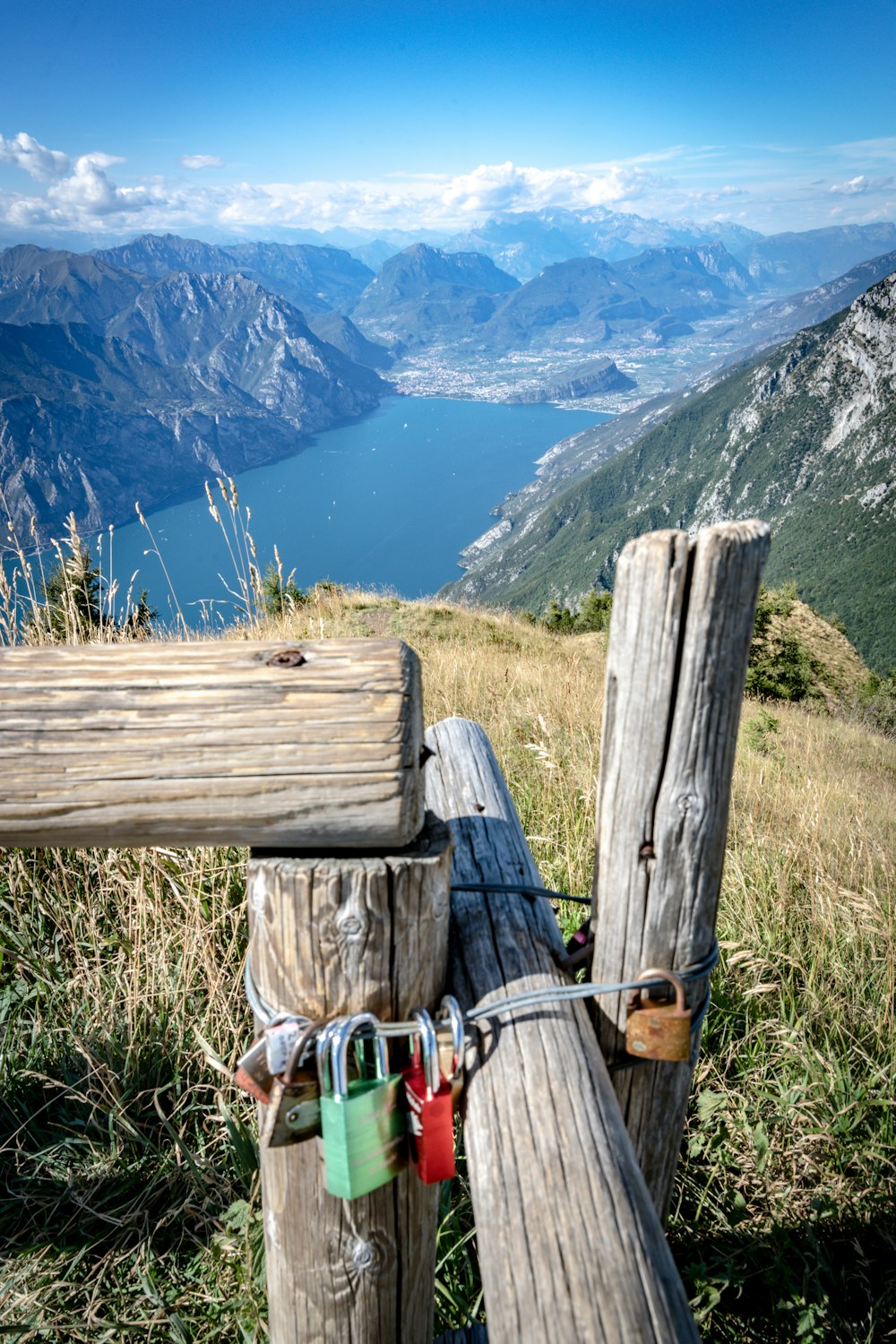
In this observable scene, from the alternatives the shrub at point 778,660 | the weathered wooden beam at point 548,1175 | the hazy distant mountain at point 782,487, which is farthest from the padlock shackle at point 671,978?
the hazy distant mountain at point 782,487

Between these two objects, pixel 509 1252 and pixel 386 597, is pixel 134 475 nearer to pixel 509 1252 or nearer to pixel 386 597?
pixel 386 597

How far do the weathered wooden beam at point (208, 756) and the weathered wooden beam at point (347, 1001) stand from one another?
6cm

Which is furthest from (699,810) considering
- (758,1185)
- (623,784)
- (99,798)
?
(758,1185)

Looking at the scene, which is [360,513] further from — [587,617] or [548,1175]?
[548,1175]

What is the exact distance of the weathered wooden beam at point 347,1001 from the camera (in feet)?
3.01

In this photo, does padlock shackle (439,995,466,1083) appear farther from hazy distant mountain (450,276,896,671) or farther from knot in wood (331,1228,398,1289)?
hazy distant mountain (450,276,896,671)

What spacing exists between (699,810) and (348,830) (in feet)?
1.80

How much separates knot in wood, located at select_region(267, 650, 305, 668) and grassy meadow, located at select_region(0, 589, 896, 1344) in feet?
4.53

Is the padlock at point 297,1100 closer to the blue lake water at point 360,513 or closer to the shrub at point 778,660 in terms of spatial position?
the shrub at point 778,660

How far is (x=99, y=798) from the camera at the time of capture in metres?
0.89

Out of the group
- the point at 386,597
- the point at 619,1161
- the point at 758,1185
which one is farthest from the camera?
the point at 386,597

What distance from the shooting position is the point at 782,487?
105 meters

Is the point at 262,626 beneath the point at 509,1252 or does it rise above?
beneath

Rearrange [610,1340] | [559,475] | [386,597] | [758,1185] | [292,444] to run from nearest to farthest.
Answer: [610,1340] < [758,1185] < [386,597] < [559,475] < [292,444]
